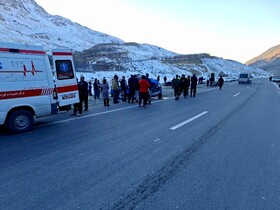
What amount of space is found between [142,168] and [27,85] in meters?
5.30

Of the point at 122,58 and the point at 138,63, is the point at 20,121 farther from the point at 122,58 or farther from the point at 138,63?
the point at 122,58

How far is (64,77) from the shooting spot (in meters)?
9.50

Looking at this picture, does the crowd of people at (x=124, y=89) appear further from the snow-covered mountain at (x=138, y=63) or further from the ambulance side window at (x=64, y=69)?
the snow-covered mountain at (x=138, y=63)

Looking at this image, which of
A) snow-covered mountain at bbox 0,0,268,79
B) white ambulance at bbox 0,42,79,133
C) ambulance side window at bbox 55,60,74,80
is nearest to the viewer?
white ambulance at bbox 0,42,79,133

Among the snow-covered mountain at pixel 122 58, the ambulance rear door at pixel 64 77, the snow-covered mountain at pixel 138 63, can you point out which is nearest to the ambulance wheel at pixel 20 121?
the ambulance rear door at pixel 64 77

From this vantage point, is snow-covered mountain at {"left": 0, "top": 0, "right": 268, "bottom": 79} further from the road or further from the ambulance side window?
the road

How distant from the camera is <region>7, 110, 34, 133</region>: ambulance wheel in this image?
756 centimetres

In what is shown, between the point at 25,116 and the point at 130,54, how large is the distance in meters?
111

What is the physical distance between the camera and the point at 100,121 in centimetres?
941

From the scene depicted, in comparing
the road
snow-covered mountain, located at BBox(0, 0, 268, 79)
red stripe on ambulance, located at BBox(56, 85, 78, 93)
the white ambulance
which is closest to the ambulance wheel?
the white ambulance

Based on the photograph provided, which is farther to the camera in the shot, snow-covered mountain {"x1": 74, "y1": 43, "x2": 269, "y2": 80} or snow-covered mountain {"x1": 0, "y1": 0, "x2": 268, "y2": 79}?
snow-covered mountain {"x1": 0, "y1": 0, "x2": 268, "y2": 79}

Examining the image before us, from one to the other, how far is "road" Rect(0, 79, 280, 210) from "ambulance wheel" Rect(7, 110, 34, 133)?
39 centimetres

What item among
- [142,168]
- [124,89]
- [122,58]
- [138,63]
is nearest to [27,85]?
[142,168]

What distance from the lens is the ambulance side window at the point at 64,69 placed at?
30.3 ft
